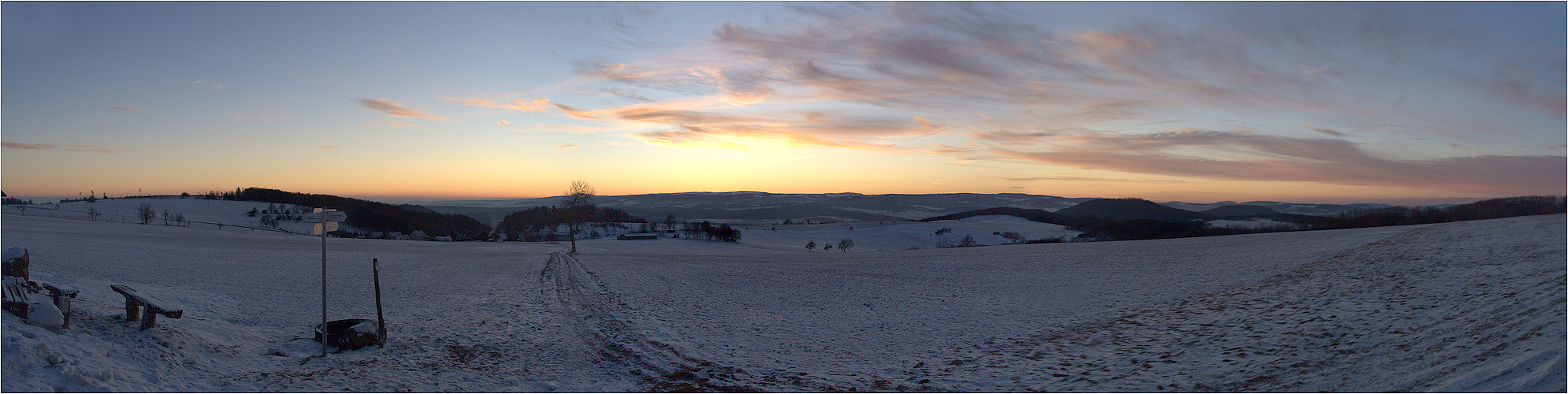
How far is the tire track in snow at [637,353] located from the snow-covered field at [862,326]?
75 millimetres

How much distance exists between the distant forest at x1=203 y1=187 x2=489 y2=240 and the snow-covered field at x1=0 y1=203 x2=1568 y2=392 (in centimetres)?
6569

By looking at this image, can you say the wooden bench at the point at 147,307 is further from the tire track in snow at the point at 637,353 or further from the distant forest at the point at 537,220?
the distant forest at the point at 537,220

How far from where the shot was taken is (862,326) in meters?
16.3

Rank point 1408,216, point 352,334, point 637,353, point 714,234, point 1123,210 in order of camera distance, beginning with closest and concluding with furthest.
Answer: point 352,334 < point 637,353 < point 1408,216 < point 714,234 < point 1123,210

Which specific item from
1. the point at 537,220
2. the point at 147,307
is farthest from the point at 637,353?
the point at 537,220

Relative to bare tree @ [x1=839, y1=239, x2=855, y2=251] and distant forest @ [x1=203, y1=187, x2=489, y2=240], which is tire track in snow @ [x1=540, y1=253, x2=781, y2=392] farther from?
distant forest @ [x1=203, y1=187, x2=489, y2=240]

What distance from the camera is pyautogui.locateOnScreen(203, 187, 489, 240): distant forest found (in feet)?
339

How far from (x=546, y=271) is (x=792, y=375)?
21.7 metres

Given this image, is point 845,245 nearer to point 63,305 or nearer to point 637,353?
point 637,353

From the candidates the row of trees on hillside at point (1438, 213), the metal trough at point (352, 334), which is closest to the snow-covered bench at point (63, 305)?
the metal trough at point (352, 334)

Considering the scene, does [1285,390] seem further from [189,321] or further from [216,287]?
[216,287]

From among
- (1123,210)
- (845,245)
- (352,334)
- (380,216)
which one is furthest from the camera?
(1123,210)

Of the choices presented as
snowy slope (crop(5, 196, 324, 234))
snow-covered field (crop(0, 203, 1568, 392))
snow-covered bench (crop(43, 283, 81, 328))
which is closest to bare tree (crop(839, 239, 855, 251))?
snow-covered field (crop(0, 203, 1568, 392))

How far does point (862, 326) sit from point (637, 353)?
6390 mm
